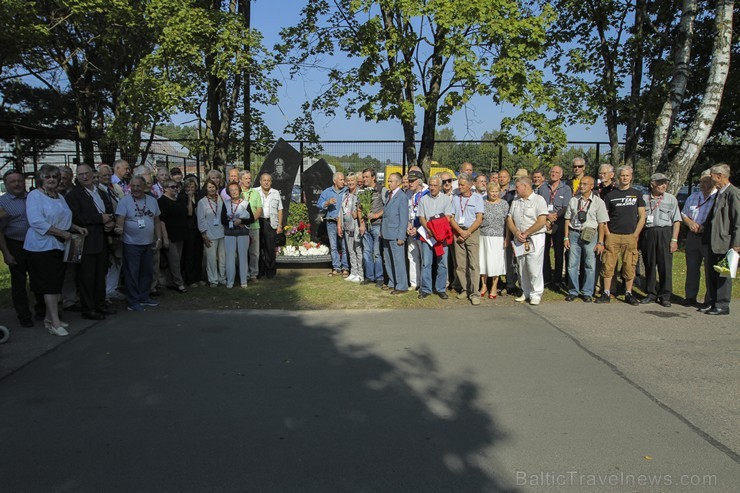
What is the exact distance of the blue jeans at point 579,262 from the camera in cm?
823

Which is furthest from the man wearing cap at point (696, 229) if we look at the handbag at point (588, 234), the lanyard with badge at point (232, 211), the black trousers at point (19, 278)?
the black trousers at point (19, 278)

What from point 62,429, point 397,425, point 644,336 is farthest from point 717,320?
point 62,429

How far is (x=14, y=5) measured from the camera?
41.0ft

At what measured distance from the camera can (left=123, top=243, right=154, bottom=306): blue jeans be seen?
25.3 feet

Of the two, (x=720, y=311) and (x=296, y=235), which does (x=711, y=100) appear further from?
(x=296, y=235)

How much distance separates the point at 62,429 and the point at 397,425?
2555 millimetres

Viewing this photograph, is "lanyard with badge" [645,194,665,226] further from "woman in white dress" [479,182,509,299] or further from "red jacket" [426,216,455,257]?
"red jacket" [426,216,455,257]

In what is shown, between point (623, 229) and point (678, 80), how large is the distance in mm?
4944

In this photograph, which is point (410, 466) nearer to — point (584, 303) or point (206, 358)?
point (206, 358)

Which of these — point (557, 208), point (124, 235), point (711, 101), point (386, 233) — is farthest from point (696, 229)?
point (124, 235)

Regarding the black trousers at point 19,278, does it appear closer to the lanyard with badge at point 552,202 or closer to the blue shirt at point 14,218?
the blue shirt at point 14,218

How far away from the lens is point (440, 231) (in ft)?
27.4

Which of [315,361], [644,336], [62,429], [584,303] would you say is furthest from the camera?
[584,303]

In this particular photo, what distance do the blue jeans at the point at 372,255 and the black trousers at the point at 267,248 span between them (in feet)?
5.95
